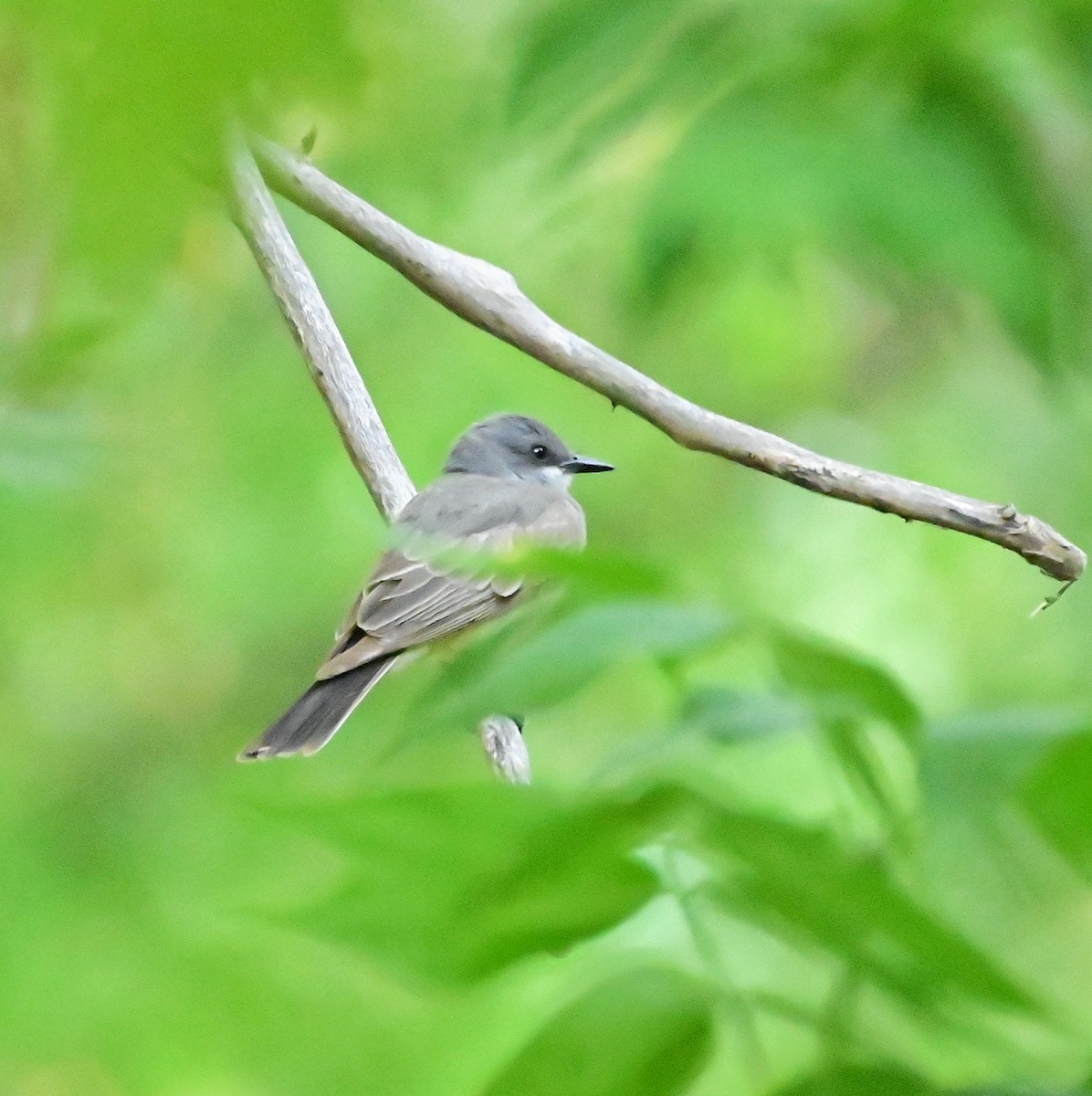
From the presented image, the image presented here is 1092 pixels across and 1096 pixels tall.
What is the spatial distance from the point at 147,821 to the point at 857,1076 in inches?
224

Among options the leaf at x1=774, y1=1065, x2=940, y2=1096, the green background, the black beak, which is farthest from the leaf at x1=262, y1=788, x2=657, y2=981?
the black beak

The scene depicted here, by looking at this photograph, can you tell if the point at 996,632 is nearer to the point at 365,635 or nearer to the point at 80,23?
the point at 365,635

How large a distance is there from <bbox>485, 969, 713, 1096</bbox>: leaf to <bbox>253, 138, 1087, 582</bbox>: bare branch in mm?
1272

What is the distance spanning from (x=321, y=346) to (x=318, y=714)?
0.92 meters

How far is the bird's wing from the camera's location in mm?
3713

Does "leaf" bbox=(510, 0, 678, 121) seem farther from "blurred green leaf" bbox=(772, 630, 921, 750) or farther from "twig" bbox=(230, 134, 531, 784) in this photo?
"twig" bbox=(230, 134, 531, 784)

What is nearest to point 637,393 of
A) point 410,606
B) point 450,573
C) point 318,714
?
point 450,573

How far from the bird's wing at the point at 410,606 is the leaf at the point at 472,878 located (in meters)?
2.92

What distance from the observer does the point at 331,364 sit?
9.98 ft

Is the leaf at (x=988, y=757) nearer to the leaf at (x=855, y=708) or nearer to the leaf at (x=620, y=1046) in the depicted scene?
the leaf at (x=855, y=708)

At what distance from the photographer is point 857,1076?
635mm

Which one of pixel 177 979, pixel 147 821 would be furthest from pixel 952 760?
pixel 147 821

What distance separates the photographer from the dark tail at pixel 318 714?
329 cm

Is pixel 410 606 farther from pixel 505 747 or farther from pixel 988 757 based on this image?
pixel 988 757
